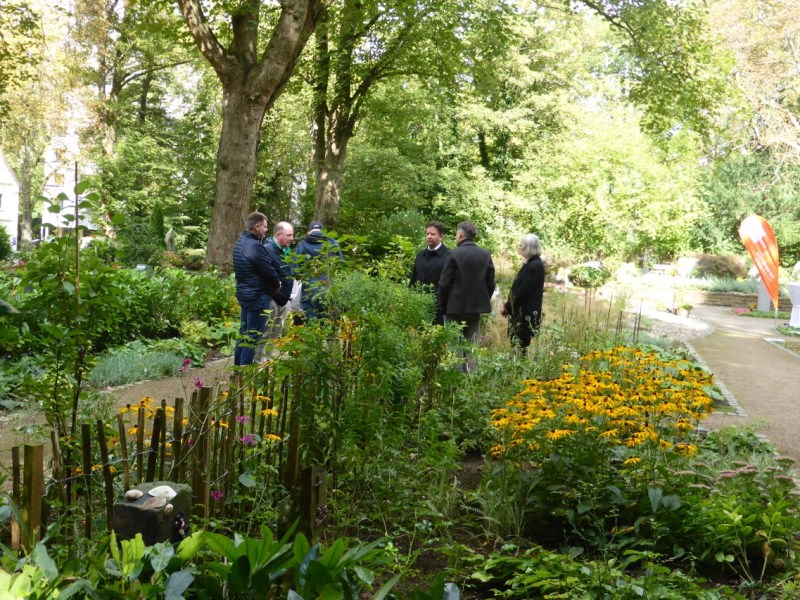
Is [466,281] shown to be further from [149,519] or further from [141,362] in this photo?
[149,519]

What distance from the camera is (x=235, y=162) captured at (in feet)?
40.8

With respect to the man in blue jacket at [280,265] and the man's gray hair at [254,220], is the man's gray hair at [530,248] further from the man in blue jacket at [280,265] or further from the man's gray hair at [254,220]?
the man's gray hair at [254,220]

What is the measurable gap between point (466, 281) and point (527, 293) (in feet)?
2.33

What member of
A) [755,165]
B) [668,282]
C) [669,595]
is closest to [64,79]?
[668,282]

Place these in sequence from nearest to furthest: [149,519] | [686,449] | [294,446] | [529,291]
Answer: [149,519] → [294,446] → [686,449] → [529,291]

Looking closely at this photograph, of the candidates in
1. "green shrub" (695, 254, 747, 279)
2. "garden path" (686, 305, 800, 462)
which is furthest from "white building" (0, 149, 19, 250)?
"garden path" (686, 305, 800, 462)

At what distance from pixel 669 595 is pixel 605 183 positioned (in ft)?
91.0

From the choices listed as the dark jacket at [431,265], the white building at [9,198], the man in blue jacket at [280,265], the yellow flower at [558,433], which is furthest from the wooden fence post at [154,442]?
the white building at [9,198]

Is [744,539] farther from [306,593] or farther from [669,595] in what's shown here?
[306,593]

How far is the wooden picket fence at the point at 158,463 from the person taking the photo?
2.72 meters

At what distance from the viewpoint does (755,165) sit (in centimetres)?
4088

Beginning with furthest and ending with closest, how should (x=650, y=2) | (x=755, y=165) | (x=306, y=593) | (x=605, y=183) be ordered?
(x=755, y=165)
(x=605, y=183)
(x=650, y=2)
(x=306, y=593)

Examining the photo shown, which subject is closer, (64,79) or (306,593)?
(306,593)

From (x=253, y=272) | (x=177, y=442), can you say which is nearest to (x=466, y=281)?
(x=253, y=272)
